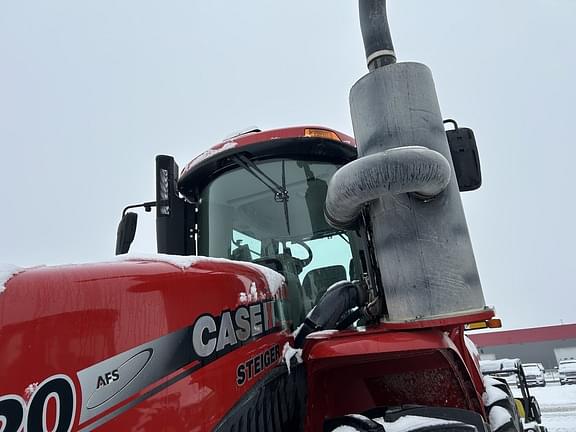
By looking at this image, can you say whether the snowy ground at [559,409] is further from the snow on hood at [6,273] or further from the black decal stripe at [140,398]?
the snow on hood at [6,273]

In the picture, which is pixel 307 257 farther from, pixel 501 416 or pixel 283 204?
pixel 501 416

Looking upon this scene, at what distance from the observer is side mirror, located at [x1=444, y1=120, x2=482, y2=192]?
2.07 m

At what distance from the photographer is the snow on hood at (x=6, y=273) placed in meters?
0.82

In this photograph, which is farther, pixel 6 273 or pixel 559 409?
pixel 559 409

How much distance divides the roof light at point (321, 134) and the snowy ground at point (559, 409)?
22.2ft

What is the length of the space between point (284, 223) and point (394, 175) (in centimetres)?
82

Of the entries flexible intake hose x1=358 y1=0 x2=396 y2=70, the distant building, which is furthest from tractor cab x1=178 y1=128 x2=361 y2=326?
the distant building

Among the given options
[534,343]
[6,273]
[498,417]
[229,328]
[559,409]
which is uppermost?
[6,273]

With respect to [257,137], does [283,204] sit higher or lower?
lower

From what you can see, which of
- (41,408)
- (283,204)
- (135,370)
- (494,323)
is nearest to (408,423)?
(494,323)

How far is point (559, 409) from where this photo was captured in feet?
28.5

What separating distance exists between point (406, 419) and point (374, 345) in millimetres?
265

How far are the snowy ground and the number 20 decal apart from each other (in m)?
7.85

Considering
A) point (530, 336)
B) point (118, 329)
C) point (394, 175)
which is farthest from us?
point (530, 336)
